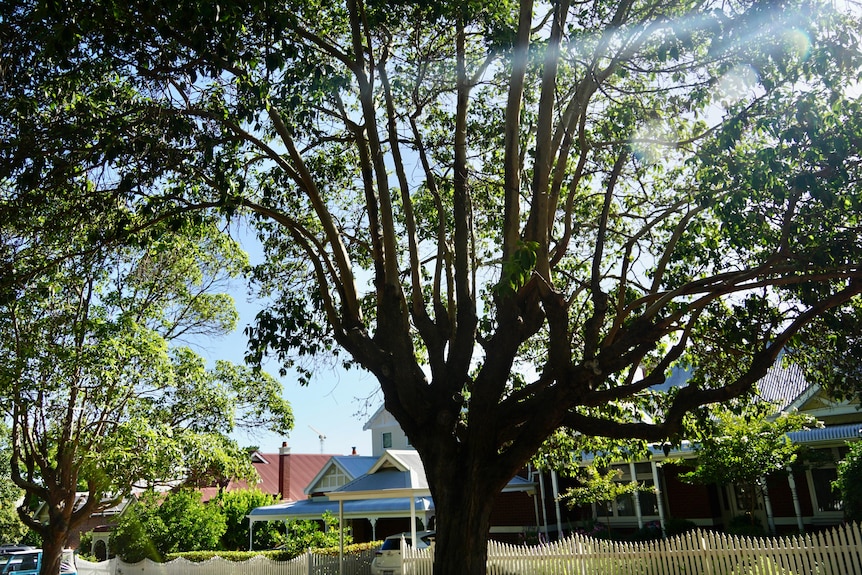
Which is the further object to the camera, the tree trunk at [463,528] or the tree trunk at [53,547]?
the tree trunk at [53,547]

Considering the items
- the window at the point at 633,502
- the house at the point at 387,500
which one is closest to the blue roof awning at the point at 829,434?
the window at the point at 633,502


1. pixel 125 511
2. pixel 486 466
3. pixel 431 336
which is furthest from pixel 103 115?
pixel 125 511

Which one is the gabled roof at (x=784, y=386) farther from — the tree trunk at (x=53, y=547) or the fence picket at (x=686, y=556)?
the tree trunk at (x=53, y=547)

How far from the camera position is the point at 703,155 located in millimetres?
8258

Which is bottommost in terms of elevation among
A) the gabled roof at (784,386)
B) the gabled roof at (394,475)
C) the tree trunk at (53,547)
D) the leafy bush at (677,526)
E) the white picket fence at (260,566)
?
the white picket fence at (260,566)

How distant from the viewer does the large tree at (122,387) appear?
15125 mm

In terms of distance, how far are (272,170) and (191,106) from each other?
2315mm

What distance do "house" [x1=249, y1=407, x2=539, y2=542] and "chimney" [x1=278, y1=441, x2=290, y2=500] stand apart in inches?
249

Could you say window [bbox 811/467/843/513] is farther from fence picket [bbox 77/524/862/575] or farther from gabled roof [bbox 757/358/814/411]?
fence picket [bbox 77/524/862/575]

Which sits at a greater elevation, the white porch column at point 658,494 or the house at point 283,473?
the house at point 283,473

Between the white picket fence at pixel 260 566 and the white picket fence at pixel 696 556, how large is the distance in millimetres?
6257

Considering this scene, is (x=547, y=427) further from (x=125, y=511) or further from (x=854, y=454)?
(x=125, y=511)

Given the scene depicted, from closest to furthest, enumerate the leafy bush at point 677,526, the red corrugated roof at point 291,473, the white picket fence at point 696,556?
the white picket fence at point 696,556, the leafy bush at point 677,526, the red corrugated roof at point 291,473

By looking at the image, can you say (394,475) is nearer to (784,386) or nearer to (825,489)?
(825,489)
